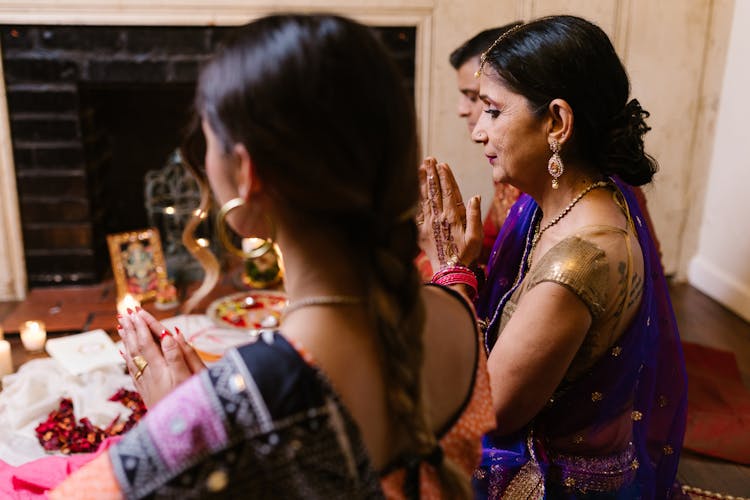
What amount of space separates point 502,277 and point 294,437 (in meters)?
1.02

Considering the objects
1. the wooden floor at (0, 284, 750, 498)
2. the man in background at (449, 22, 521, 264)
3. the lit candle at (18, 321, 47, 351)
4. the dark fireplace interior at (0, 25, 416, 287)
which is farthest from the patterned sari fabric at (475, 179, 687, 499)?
the dark fireplace interior at (0, 25, 416, 287)

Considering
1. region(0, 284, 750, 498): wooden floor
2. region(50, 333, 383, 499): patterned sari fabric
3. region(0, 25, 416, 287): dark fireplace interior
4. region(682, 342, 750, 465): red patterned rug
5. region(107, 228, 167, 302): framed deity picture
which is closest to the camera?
region(50, 333, 383, 499): patterned sari fabric

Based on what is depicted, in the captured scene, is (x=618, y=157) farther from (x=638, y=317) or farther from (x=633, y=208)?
(x=638, y=317)

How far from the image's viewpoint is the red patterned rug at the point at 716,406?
2209 mm

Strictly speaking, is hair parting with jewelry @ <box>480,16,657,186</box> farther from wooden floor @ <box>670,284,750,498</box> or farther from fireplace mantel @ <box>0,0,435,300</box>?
fireplace mantel @ <box>0,0,435,300</box>

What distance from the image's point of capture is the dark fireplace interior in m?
3.24

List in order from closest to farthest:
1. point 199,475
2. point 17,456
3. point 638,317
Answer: point 199,475, point 638,317, point 17,456

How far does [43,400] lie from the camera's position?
2.03 m

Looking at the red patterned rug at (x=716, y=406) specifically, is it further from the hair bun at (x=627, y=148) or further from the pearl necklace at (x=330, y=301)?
the pearl necklace at (x=330, y=301)

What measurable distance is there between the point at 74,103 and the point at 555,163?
8.46ft

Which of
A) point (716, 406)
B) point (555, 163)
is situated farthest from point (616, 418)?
point (716, 406)

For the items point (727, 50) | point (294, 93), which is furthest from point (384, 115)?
point (727, 50)

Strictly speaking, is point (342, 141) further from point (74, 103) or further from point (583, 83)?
point (74, 103)

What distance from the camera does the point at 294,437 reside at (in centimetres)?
73
